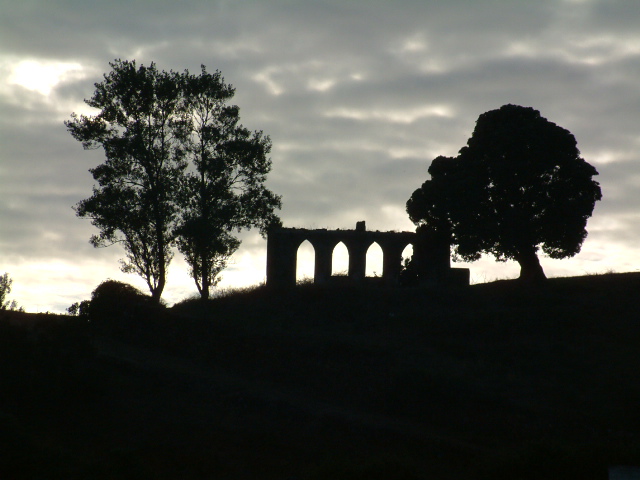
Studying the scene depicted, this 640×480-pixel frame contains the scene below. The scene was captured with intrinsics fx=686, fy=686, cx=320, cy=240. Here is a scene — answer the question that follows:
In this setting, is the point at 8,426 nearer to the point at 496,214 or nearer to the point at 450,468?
the point at 450,468

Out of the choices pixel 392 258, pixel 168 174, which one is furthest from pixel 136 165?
pixel 392 258

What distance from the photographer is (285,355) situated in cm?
2672

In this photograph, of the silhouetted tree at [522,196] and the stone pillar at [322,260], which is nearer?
the silhouetted tree at [522,196]

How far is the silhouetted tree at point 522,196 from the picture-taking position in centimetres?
3866

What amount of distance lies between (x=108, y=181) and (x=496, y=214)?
2157 cm

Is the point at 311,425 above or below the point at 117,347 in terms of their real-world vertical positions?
below

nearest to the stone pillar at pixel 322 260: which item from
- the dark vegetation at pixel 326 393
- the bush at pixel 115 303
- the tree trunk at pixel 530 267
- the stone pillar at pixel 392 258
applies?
the stone pillar at pixel 392 258

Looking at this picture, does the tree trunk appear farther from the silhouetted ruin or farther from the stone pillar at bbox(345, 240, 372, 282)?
the stone pillar at bbox(345, 240, 372, 282)

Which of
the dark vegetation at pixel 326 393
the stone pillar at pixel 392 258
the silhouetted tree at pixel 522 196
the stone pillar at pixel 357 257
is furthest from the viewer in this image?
the stone pillar at pixel 392 258

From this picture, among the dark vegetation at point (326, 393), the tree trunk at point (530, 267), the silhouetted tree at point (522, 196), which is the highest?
the silhouetted tree at point (522, 196)

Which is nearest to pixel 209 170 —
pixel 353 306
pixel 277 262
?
pixel 277 262

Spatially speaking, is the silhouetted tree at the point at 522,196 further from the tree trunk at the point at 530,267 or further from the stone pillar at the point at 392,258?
the stone pillar at the point at 392,258

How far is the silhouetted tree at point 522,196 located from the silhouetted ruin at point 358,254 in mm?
3310

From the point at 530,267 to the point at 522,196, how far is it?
4123mm
